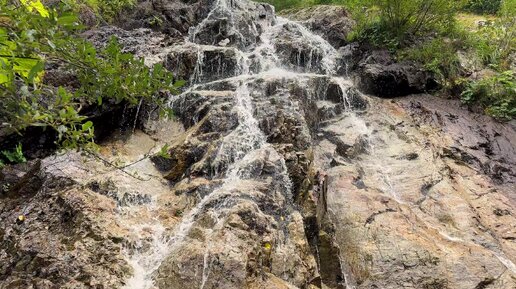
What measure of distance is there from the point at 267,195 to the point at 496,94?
8216mm

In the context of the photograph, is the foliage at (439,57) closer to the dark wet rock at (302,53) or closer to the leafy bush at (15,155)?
the dark wet rock at (302,53)

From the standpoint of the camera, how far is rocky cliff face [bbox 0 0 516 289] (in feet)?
15.7

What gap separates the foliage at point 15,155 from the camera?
6.89 m

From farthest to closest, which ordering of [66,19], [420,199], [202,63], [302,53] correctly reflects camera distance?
[302,53] → [202,63] → [420,199] → [66,19]

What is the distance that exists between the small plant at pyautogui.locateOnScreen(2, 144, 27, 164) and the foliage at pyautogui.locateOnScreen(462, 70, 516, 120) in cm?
1084

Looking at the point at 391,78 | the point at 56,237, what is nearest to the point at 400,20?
the point at 391,78

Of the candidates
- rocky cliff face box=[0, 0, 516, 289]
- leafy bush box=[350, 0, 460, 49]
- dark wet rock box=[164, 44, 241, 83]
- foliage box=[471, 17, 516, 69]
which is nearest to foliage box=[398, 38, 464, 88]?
leafy bush box=[350, 0, 460, 49]

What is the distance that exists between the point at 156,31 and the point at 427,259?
33.5ft

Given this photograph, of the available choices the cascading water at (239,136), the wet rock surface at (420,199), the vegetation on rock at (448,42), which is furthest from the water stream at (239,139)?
the vegetation on rock at (448,42)

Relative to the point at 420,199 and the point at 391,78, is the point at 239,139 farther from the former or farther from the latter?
the point at 391,78

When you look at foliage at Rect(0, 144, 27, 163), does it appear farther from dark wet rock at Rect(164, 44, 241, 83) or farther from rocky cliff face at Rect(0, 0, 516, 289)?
dark wet rock at Rect(164, 44, 241, 83)

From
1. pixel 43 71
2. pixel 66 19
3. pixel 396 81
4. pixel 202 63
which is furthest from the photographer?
pixel 396 81

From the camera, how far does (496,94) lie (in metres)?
10.4

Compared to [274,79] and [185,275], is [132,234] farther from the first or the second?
[274,79]
